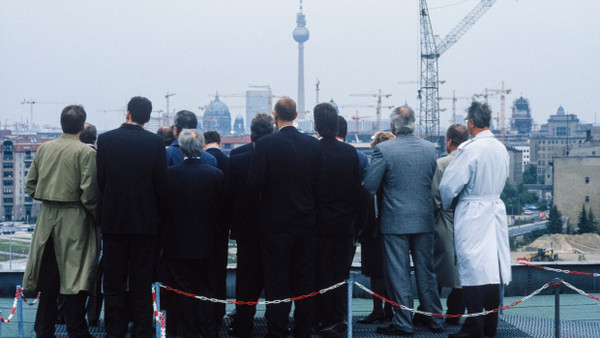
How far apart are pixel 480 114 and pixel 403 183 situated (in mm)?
728

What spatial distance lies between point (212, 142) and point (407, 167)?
1505mm

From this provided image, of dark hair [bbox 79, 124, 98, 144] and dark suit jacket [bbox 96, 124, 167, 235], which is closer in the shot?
dark suit jacket [bbox 96, 124, 167, 235]

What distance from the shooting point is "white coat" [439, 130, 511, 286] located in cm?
493

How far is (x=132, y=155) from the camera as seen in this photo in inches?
181

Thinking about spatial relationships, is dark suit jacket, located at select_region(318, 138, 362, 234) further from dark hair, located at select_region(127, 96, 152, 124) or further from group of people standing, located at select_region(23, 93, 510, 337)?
dark hair, located at select_region(127, 96, 152, 124)

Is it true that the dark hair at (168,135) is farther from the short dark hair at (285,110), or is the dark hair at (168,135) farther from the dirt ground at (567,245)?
the dirt ground at (567,245)

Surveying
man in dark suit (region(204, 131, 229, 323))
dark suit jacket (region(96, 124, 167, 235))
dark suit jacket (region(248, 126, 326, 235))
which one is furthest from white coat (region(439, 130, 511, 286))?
dark suit jacket (region(96, 124, 167, 235))

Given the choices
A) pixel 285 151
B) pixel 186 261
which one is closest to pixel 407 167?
pixel 285 151

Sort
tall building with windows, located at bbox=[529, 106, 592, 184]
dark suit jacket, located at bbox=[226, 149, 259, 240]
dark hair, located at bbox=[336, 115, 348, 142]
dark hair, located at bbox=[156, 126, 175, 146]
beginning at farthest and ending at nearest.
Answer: tall building with windows, located at bbox=[529, 106, 592, 184] < dark hair, located at bbox=[156, 126, 175, 146] < dark hair, located at bbox=[336, 115, 348, 142] < dark suit jacket, located at bbox=[226, 149, 259, 240]

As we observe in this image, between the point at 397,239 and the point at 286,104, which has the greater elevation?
the point at 286,104

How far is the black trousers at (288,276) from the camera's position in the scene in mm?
4758

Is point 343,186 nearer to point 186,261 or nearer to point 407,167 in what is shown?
point 407,167

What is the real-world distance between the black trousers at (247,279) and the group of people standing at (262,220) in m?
0.01

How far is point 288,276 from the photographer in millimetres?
4844
